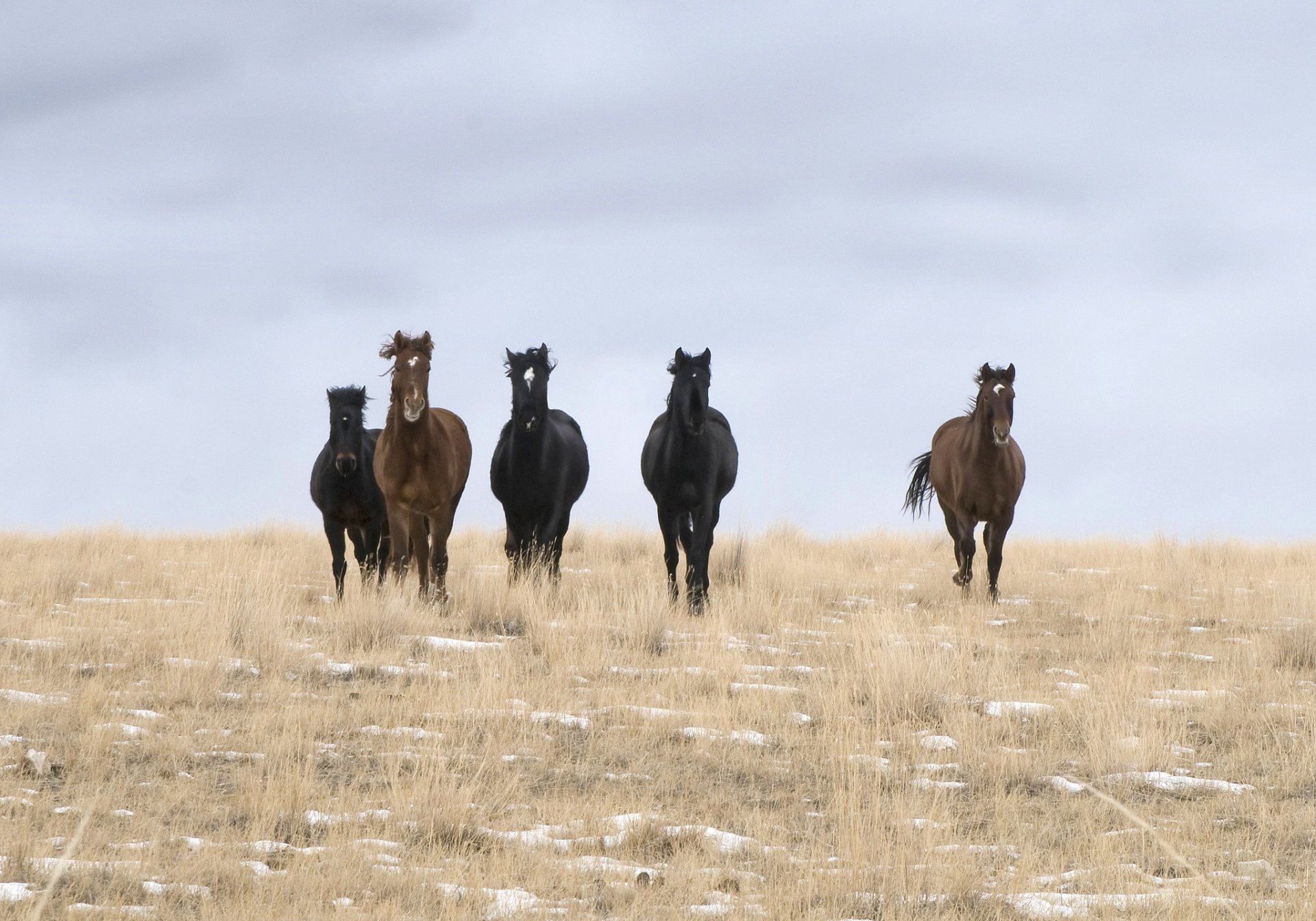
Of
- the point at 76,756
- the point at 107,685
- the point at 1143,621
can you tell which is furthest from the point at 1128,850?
the point at 1143,621

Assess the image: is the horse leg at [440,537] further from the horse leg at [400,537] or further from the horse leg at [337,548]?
the horse leg at [337,548]

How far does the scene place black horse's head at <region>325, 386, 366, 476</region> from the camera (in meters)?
12.5

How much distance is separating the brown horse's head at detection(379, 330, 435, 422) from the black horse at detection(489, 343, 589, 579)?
3.03ft

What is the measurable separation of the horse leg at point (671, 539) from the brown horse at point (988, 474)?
11.4ft

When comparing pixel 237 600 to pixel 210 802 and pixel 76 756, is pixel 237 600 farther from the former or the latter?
pixel 210 802

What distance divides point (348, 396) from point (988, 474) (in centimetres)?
691

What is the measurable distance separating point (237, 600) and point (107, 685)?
2.23 m

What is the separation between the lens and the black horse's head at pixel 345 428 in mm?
12500

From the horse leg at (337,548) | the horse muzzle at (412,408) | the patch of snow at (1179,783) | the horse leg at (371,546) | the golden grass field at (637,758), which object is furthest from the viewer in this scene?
the horse leg at (371,546)

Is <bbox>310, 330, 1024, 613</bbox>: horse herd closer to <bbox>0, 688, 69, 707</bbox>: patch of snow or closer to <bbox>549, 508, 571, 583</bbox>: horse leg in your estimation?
<bbox>549, 508, 571, 583</bbox>: horse leg

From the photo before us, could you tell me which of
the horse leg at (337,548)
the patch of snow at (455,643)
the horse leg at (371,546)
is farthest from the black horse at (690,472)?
the horse leg at (337,548)

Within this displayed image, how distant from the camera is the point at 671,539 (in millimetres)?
12883

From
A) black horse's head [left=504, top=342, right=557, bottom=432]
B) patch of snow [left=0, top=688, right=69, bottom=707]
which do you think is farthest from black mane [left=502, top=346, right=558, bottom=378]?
patch of snow [left=0, top=688, right=69, bottom=707]

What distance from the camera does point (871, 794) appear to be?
6.54 m
